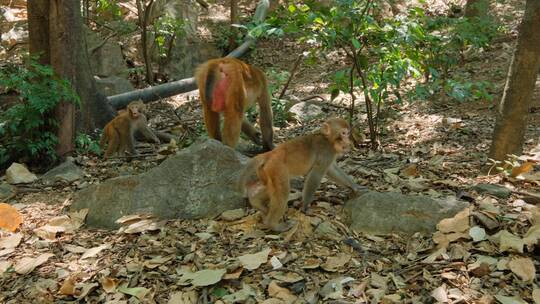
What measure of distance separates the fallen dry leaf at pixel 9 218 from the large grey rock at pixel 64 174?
1306 mm

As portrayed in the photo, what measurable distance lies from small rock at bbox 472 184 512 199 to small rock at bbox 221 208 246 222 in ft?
8.44

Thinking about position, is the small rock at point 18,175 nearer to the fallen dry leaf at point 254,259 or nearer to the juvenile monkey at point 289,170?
the juvenile monkey at point 289,170

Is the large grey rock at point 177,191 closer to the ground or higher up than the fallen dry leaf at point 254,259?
higher up

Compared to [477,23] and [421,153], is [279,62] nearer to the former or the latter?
[477,23]

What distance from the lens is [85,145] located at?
27.8 feet

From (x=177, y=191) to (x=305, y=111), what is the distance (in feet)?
18.2

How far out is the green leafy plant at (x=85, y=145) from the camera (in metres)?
8.36

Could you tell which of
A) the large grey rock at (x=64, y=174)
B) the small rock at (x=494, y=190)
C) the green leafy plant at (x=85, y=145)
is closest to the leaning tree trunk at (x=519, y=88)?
the small rock at (x=494, y=190)

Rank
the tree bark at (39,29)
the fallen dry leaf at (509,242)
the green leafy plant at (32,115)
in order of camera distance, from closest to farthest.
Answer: the fallen dry leaf at (509,242), the green leafy plant at (32,115), the tree bark at (39,29)

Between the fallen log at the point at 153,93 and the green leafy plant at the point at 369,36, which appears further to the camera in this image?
the fallen log at the point at 153,93

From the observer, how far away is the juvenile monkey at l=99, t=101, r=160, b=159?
8656 mm

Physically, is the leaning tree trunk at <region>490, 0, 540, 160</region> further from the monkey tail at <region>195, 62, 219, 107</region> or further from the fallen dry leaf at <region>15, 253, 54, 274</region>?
the fallen dry leaf at <region>15, 253, 54, 274</region>

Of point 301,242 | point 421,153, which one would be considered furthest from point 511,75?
point 301,242

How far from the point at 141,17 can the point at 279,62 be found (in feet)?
13.7
